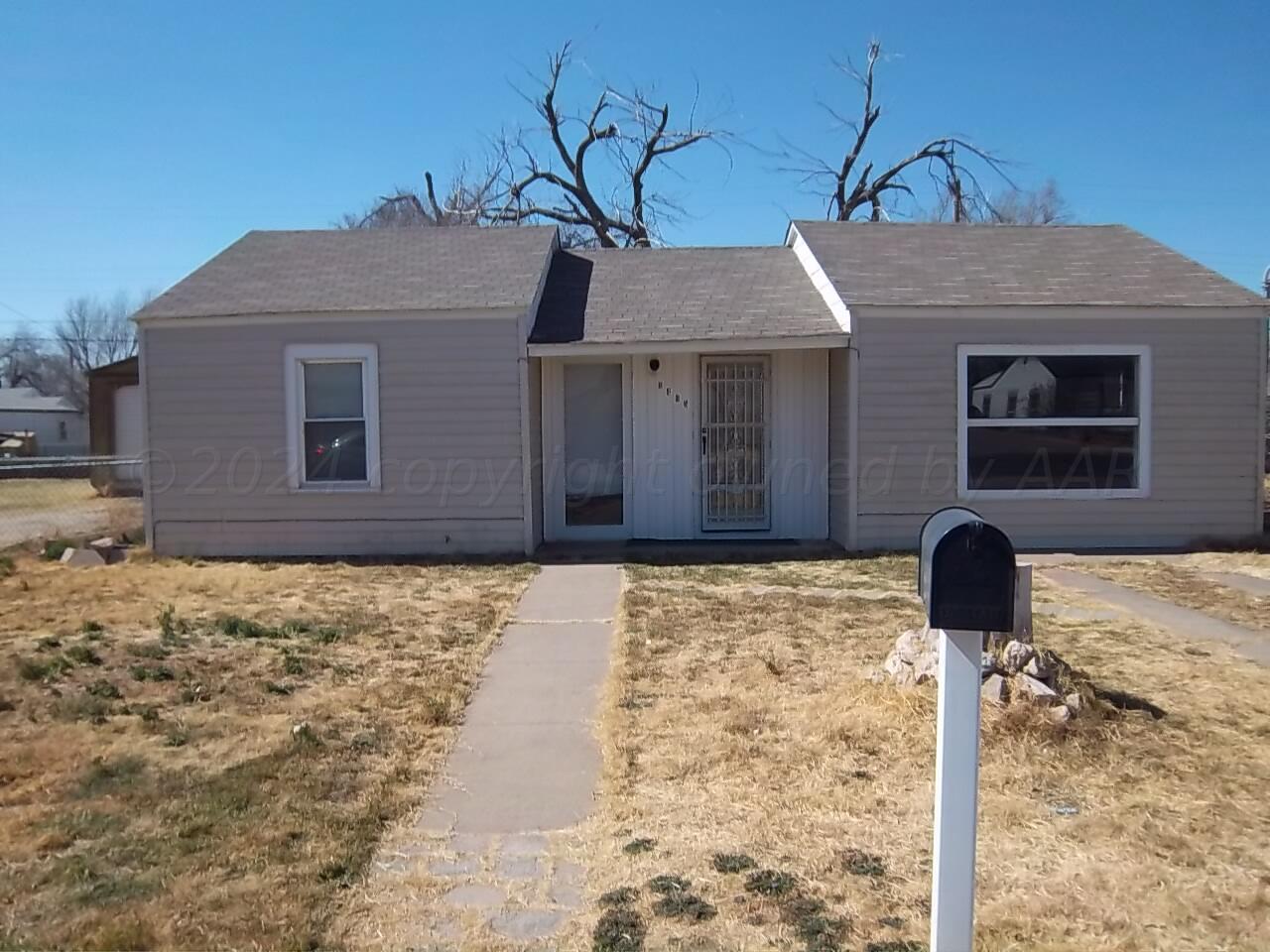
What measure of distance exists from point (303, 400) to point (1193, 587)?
9.36 m

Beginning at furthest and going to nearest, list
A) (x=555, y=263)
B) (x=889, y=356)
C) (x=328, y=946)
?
(x=555, y=263) < (x=889, y=356) < (x=328, y=946)

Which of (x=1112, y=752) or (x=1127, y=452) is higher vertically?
(x=1127, y=452)

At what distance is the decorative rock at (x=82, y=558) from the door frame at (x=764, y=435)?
694cm

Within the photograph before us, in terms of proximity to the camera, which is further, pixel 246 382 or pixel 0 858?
pixel 246 382

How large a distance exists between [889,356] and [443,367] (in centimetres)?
497

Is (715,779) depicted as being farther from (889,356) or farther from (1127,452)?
(1127,452)

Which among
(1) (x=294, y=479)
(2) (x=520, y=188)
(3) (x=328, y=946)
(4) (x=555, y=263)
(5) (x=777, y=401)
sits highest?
(2) (x=520, y=188)

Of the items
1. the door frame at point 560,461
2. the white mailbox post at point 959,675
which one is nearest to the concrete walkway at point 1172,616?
the white mailbox post at point 959,675

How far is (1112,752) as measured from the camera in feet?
15.8

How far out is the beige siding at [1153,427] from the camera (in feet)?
37.0

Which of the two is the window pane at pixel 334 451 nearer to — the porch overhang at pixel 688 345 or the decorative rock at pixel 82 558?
the porch overhang at pixel 688 345

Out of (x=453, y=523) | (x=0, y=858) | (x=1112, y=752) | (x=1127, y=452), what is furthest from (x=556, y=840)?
(x=1127, y=452)

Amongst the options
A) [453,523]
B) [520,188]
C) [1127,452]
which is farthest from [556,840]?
[520,188]

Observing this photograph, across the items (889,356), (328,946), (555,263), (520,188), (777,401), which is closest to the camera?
(328,946)
